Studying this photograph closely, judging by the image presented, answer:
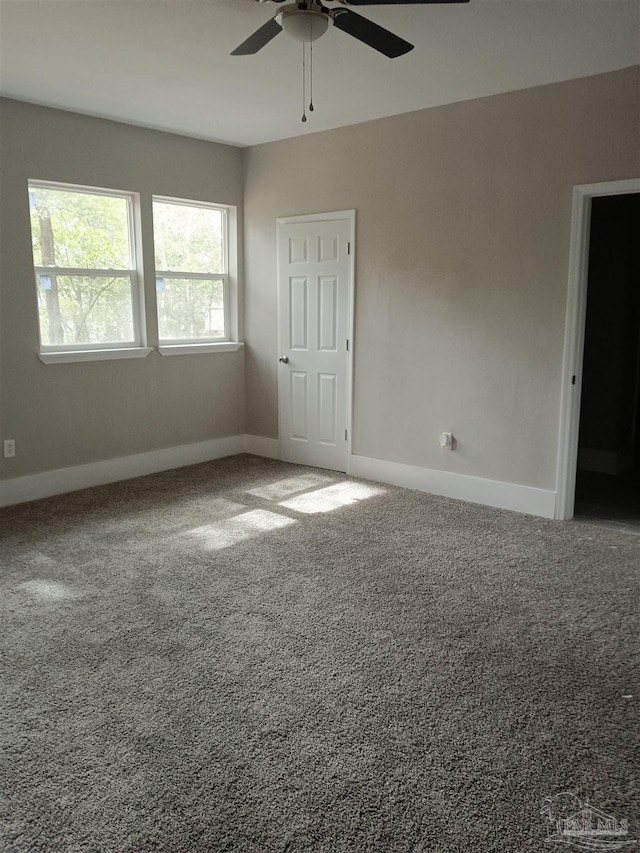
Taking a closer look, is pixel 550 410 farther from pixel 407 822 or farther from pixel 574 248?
pixel 407 822

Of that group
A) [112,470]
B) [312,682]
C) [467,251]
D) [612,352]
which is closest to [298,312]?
[467,251]

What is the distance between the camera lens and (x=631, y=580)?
3.51 m

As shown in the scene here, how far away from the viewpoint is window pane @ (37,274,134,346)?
15.8ft

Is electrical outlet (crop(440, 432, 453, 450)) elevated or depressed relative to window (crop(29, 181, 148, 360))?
depressed

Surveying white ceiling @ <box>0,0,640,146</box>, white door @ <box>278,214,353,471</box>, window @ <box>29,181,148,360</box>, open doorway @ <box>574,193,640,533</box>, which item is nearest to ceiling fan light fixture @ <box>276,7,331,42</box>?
white ceiling @ <box>0,0,640,146</box>

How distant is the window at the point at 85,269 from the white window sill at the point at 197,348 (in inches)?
9.2

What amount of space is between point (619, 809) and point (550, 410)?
110 inches

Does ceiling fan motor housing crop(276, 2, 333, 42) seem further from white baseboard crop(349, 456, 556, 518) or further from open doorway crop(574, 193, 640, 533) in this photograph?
open doorway crop(574, 193, 640, 533)

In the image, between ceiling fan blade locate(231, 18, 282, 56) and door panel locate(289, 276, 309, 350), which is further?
door panel locate(289, 276, 309, 350)

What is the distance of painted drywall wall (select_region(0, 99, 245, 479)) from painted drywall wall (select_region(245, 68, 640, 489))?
2.83 feet

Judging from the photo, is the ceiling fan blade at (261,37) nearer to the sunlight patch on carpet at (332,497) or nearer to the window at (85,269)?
the window at (85,269)

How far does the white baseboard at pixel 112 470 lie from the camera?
4772 mm

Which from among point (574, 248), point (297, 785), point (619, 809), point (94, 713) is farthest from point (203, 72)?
point (619, 809)

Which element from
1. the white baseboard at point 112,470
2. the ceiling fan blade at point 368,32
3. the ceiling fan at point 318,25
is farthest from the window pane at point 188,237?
the ceiling fan blade at point 368,32
